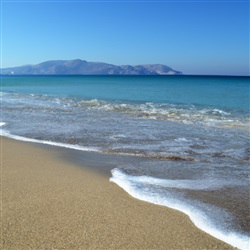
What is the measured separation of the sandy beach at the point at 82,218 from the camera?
3.39 meters

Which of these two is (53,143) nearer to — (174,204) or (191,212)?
(174,204)

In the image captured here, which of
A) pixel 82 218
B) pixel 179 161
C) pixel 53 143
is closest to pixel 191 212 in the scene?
pixel 82 218

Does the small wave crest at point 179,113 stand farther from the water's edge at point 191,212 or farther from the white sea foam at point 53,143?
the water's edge at point 191,212

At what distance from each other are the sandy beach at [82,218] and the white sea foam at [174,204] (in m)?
0.12

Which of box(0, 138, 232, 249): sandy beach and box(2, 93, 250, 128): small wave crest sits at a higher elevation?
box(2, 93, 250, 128): small wave crest

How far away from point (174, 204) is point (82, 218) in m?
1.42

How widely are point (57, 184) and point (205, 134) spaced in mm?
6857

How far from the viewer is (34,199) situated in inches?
178

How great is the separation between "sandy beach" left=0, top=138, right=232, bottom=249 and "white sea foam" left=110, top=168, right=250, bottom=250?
116 millimetres

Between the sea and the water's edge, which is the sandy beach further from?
the sea

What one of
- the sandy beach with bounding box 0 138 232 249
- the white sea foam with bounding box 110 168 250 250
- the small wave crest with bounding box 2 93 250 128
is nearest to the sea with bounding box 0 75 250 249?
the white sea foam with bounding box 110 168 250 250

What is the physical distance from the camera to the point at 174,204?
4.53m

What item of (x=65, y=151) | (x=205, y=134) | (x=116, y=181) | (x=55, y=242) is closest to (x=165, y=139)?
(x=205, y=134)

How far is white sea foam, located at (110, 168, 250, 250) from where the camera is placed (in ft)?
11.8
